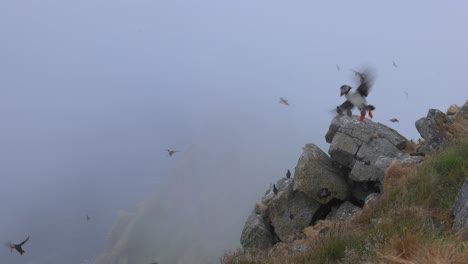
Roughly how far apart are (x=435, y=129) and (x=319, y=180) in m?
5.80

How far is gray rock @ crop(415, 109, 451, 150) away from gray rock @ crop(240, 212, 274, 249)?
9033 mm

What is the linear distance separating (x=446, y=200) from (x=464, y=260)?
5630mm

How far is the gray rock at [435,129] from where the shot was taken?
1661 centimetres

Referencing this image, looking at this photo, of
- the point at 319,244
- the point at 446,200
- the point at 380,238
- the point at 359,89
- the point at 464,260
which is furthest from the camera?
the point at 359,89

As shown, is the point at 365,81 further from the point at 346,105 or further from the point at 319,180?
the point at 319,180

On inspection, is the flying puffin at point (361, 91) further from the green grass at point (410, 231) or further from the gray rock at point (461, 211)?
the gray rock at point (461, 211)

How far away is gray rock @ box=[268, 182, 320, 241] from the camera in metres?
20.1

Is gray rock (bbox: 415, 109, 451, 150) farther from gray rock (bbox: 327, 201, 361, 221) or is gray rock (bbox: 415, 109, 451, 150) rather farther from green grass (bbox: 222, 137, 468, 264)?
green grass (bbox: 222, 137, 468, 264)

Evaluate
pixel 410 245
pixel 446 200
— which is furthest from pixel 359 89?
pixel 410 245

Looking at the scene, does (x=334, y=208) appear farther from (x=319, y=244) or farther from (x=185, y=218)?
(x=185, y=218)

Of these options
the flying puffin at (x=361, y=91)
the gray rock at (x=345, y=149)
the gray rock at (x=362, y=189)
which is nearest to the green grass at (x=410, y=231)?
the flying puffin at (x=361, y=91)

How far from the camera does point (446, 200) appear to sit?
9.12 metres

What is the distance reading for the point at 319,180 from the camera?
20.0m

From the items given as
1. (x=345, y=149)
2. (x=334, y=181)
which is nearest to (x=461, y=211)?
(x=334, y=181)
